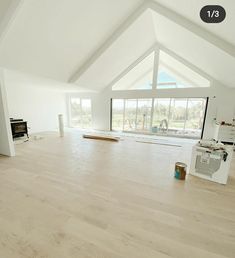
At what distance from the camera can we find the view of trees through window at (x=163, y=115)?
19.4 feet

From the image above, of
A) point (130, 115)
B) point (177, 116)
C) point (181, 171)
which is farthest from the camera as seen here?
point (130, 115)

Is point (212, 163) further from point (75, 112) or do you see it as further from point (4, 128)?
point (75, 112)

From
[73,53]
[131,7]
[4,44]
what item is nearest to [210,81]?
[131,7]

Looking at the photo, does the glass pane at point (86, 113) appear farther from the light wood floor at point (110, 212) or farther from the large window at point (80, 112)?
the light wood floor at point (110, 212)

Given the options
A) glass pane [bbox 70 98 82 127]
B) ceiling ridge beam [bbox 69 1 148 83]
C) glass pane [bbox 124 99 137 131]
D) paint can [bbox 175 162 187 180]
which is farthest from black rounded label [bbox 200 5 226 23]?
glass pane [bbox 70 98 82 127]

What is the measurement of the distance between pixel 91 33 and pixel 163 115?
445cm

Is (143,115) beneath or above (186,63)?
beneath

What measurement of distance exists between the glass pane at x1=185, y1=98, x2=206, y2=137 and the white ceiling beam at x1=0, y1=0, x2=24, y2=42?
19.8 ft

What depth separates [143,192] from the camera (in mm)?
2031

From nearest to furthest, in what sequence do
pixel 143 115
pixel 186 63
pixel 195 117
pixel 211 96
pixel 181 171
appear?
pixel 181 171 → pixel 211 96 → pixel 186 63 → pixel 195 117 → pixel 143 115

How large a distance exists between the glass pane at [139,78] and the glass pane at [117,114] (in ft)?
2.32

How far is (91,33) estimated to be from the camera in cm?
356

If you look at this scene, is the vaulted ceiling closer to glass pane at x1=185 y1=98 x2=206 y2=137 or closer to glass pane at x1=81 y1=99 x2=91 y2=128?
glass pane at x1=185 y1=98 x2=206 y2=137

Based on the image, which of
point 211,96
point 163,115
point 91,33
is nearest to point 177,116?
point 163,115
